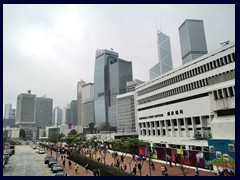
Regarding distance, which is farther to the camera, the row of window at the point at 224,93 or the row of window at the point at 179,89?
the row of window at the point at 179,89

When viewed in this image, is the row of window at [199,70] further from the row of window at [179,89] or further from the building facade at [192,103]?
the row of window at [179,89]

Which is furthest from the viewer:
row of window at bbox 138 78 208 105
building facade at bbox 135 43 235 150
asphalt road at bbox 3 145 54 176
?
row of window at bbox 138 78 208 105

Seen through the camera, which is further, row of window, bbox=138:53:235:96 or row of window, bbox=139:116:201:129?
row of window, bbox=139:116:201:129

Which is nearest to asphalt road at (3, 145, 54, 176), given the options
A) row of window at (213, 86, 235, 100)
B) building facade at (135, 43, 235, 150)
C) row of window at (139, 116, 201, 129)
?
building facade at (135, 43, 235, 150)

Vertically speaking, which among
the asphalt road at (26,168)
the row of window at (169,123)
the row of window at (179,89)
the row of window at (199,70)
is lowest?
the asphalt road at (26,168)

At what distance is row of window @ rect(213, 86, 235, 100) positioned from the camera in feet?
106

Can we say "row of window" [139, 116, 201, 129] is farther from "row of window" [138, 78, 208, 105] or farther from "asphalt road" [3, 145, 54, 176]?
"asphalt road" [3, 145, 54, 176]

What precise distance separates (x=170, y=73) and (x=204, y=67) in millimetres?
13556

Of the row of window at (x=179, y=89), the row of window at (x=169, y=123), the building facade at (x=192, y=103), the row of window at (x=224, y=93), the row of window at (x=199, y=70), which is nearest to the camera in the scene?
the row of window at (x=224, y=93)

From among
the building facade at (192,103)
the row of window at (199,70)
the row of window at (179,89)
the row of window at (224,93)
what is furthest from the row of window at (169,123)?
the row of window at (224,93)

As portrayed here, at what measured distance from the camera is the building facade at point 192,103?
3266 centimetres

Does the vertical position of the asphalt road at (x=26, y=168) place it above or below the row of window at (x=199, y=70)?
below

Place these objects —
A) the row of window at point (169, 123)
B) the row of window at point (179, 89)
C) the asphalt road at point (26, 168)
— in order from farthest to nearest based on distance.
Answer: the row of window at point (169, 123) → the row of window at point (179, 89) → the asphalt road at point (26, 168)

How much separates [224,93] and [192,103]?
19.9 meters
